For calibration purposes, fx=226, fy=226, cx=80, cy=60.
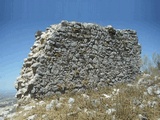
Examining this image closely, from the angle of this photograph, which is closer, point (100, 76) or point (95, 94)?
point (95, 94)

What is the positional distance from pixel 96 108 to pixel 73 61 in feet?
10.3

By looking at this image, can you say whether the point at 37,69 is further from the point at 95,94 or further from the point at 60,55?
the point at 95,94

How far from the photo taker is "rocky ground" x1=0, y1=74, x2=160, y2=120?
7.15 meters

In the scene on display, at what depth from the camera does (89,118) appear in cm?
684

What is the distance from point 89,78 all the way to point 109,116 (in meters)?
3.75

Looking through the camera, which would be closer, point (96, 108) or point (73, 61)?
point (96, 108)

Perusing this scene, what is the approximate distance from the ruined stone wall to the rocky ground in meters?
0.65

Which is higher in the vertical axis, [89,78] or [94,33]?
[94,33]

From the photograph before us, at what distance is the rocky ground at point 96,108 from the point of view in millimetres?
7148

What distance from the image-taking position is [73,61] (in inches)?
407

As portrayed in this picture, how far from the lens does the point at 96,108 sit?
7781 mm

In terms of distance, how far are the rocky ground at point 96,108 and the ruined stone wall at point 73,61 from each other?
65 cm

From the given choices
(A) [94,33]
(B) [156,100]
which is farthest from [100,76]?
(B) [156,100]

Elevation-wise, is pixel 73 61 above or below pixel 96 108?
above
